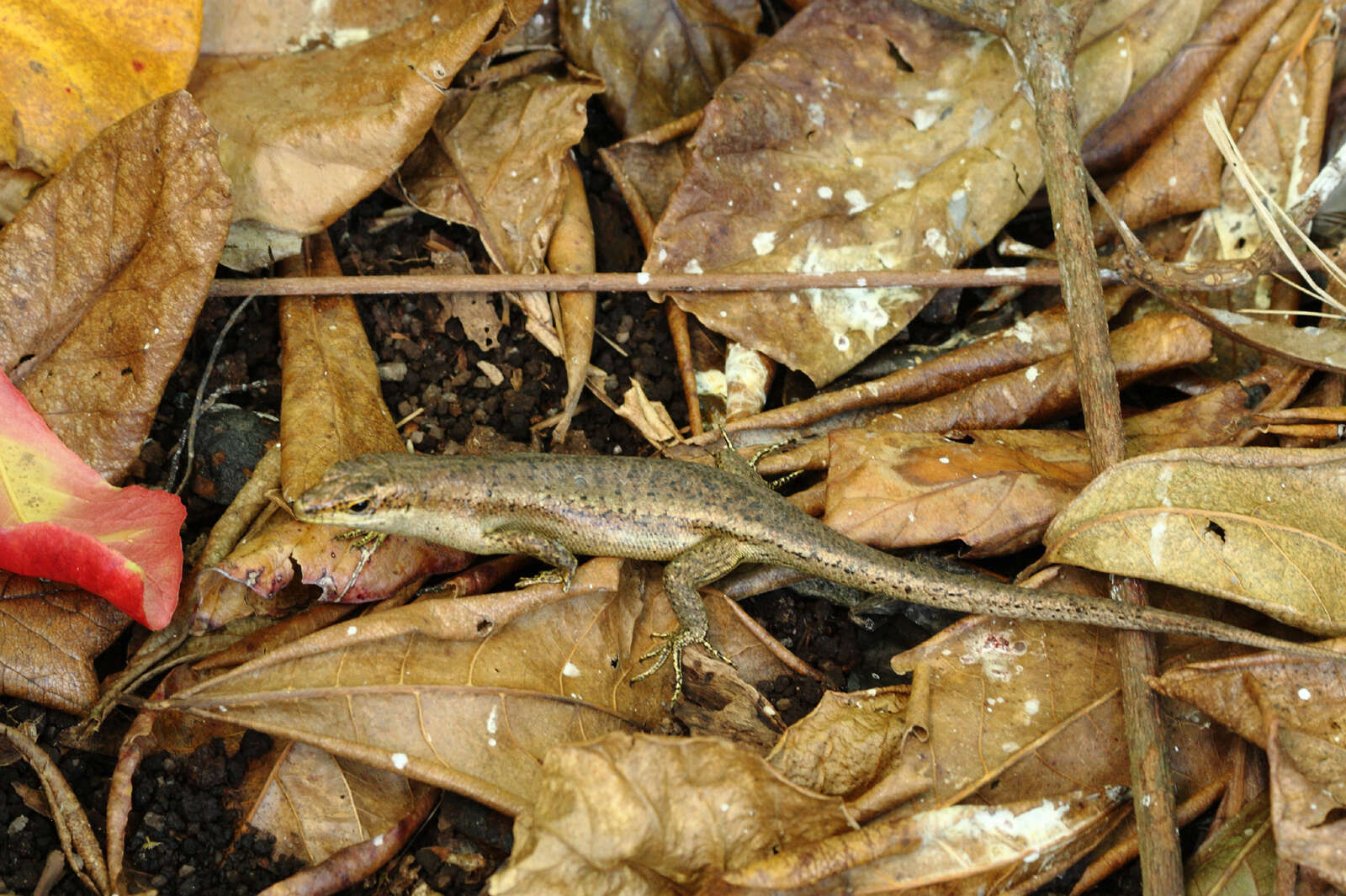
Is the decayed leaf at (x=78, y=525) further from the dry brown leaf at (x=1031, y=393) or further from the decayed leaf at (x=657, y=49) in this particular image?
the decayed leaf at (x=657, y=49)

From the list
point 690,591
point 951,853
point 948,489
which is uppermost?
point 948,489

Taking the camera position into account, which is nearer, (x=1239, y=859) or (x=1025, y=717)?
(x=1239, y=859)

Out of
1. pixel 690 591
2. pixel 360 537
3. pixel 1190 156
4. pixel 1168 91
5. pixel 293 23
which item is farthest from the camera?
pixel 1168 91

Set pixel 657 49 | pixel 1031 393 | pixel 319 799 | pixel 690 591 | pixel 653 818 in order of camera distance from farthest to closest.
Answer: pixel 657 49
pixel 1031 393
pixel 690 591
pixel 319 799
pixel 653 818

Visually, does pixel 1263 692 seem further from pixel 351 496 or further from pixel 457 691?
pixel 351 496

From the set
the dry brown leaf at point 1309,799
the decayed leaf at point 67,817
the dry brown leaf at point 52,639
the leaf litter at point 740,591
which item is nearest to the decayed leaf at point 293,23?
the leaf litter at point 740,591

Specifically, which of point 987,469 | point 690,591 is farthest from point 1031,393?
point 690,591
